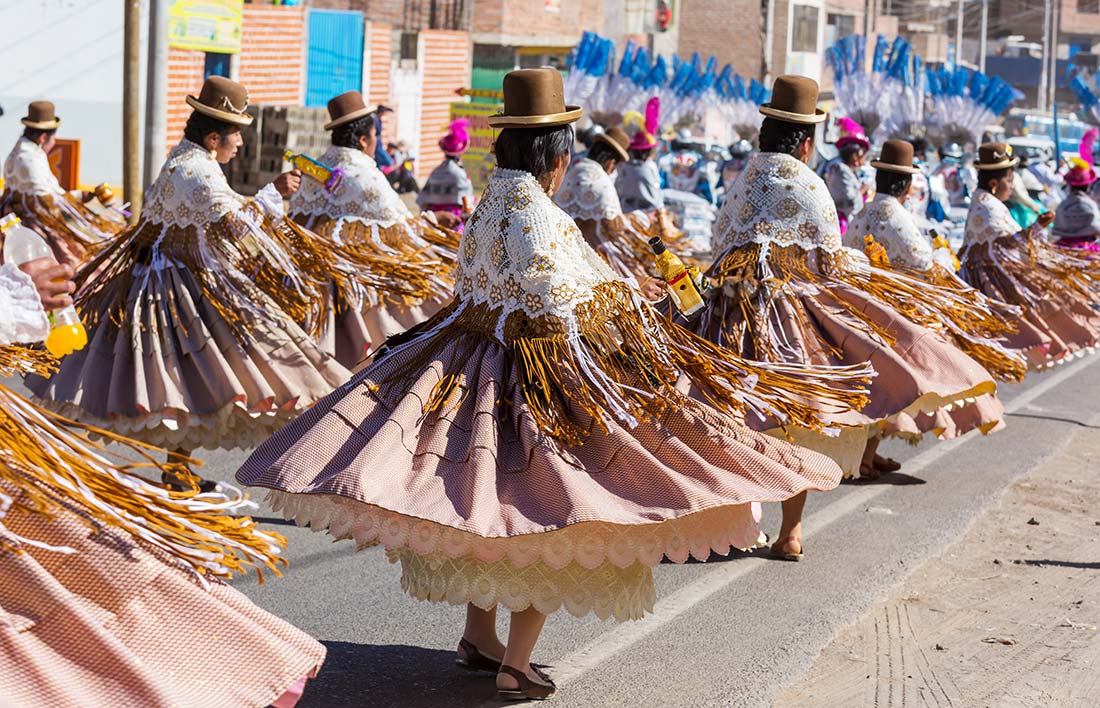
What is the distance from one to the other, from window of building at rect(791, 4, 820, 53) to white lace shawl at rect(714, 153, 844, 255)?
58.0 metres

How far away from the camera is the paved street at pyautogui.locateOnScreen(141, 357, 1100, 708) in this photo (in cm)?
527

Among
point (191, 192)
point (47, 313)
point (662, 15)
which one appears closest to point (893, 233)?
point (191, 192)

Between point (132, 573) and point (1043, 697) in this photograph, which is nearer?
point (132, 573)

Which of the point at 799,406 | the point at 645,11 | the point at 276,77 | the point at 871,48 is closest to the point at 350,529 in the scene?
the point at 799,406

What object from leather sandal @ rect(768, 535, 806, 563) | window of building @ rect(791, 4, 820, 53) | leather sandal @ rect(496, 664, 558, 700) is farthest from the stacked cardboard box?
window of building @ rect(791, 4, 820, 53)

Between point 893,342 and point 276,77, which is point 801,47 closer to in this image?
point 276,77

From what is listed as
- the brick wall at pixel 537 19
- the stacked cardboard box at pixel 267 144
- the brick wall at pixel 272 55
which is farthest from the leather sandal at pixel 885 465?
the brick wall at pixel 537 19

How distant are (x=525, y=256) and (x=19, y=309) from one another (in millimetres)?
1827

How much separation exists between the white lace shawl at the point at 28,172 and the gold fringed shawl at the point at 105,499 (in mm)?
8690

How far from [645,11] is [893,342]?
46532 millimetres

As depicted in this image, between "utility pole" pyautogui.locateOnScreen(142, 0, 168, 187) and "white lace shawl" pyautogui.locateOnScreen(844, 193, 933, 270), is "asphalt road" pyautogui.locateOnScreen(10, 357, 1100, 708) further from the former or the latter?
"utility pole" pyautogui.locateOnScreen(142, 0, 168, 187)

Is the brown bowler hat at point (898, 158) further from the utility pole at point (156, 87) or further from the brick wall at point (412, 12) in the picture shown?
the brick wall at point (412, 12)

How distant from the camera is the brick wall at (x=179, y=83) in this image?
2276cm

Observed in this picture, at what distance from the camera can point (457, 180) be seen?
1586cm
